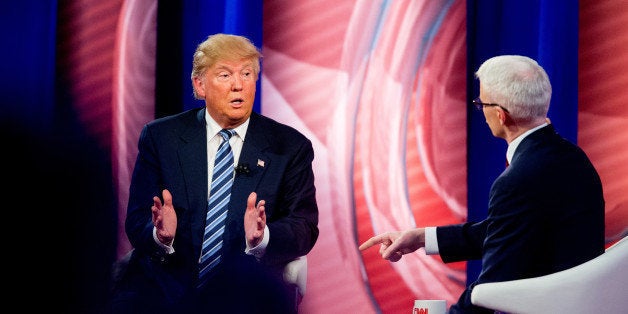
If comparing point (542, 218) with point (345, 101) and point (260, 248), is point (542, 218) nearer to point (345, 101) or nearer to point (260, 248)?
point (260, 248)

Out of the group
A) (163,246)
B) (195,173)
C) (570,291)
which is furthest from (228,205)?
(570,291)

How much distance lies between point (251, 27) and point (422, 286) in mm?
1571

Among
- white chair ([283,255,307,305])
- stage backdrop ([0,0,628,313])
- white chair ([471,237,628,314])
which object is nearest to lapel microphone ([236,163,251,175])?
white chair ([283,255,307,305])

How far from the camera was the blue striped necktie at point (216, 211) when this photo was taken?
2908 mm

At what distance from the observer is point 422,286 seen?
13.0 ft

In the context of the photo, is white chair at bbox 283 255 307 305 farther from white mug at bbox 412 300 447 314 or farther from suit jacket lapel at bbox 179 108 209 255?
white mug at bbox 412 300 447 314

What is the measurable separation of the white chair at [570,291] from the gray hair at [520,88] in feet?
1.57

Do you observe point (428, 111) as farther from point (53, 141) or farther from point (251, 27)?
point (53, 141)

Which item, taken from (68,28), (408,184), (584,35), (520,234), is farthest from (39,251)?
(584,35)

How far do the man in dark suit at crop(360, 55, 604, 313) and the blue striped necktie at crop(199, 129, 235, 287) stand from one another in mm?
1024

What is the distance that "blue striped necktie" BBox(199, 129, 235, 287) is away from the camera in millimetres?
2908

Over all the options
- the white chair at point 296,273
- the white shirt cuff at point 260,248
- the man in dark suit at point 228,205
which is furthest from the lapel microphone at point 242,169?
the white chair at point 296,273

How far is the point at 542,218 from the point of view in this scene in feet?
7.15

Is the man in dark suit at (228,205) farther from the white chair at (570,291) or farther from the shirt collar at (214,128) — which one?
the white chair at (570,291)
